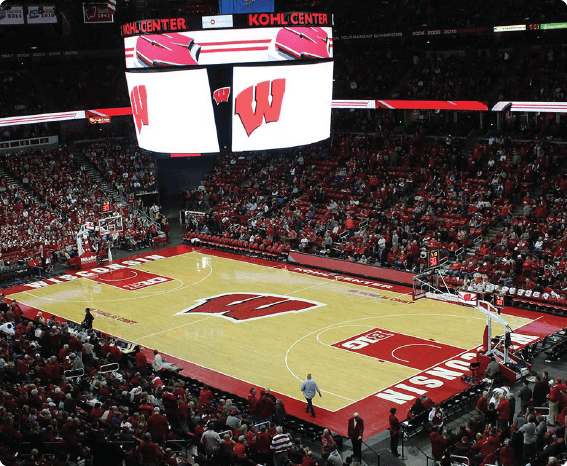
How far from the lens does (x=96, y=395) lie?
63.5ft

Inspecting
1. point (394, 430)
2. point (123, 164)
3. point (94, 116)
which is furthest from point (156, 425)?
point (123, 164)

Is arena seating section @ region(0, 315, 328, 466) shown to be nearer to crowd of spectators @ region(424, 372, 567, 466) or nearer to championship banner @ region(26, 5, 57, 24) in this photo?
crowd of spectators @ region(424, 372, 567, 466)

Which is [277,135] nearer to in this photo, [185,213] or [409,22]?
[185,213]

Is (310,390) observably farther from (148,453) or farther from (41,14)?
(41,14)

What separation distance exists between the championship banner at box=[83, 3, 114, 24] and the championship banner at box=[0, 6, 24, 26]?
344 centimetres

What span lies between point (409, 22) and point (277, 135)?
18.0 metres

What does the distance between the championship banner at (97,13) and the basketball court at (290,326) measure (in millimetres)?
16560

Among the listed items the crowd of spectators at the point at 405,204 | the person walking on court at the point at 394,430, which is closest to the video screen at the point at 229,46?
the crowd of spectators at the point at 405,204

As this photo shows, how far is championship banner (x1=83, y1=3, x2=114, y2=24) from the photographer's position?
45562 millimetres

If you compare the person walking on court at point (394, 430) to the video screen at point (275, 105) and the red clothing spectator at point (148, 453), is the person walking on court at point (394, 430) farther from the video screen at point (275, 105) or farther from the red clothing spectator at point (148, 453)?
the video screen at point (275, 105)

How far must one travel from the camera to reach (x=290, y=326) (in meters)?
27.5

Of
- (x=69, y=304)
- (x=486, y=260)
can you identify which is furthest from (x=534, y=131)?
(x=69, y=304)

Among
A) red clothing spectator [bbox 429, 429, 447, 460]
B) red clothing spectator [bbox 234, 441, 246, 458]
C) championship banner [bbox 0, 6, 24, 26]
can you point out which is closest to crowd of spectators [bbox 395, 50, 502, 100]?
championship banner [bbox 0, 6, 24, 26]

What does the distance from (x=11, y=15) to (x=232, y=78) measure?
71.5 feet
